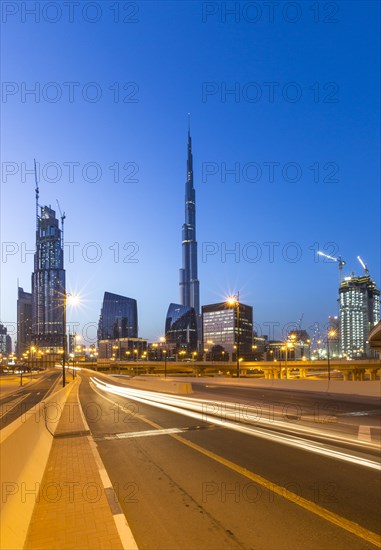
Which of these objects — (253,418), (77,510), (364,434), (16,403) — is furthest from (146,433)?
(16,403)

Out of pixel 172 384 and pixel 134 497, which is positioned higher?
pixel 134 497

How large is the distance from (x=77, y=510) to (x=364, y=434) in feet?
32.8

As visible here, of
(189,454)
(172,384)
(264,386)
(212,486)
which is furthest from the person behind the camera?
(264,386)

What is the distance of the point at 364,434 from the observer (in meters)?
13.7

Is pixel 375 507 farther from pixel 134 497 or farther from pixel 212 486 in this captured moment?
pixel 134 497

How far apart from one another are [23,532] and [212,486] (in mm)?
3676

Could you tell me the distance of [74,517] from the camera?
6.48m

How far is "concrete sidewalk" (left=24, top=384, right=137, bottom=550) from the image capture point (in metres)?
5.59

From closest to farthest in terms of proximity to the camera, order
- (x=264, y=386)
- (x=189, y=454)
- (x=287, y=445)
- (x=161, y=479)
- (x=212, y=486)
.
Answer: (x=212, y=486), (x=161, y=479), (x=189, y=454), (x=287, y=445), (x=264, y=386)

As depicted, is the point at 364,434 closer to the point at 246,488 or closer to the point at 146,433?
the point at 146,433

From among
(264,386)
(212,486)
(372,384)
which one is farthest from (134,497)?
(264,386)

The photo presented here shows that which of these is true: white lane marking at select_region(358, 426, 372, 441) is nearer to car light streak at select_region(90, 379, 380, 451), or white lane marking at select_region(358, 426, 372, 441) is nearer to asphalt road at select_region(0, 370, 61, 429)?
car light streak at select_region(90, 379, 380, 451)

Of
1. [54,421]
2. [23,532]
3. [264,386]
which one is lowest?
[264,386]

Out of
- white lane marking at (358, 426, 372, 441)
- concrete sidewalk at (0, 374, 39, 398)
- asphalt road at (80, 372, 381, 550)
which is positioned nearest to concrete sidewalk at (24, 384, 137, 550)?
asphalt road at (80, 372, 381, 550)
